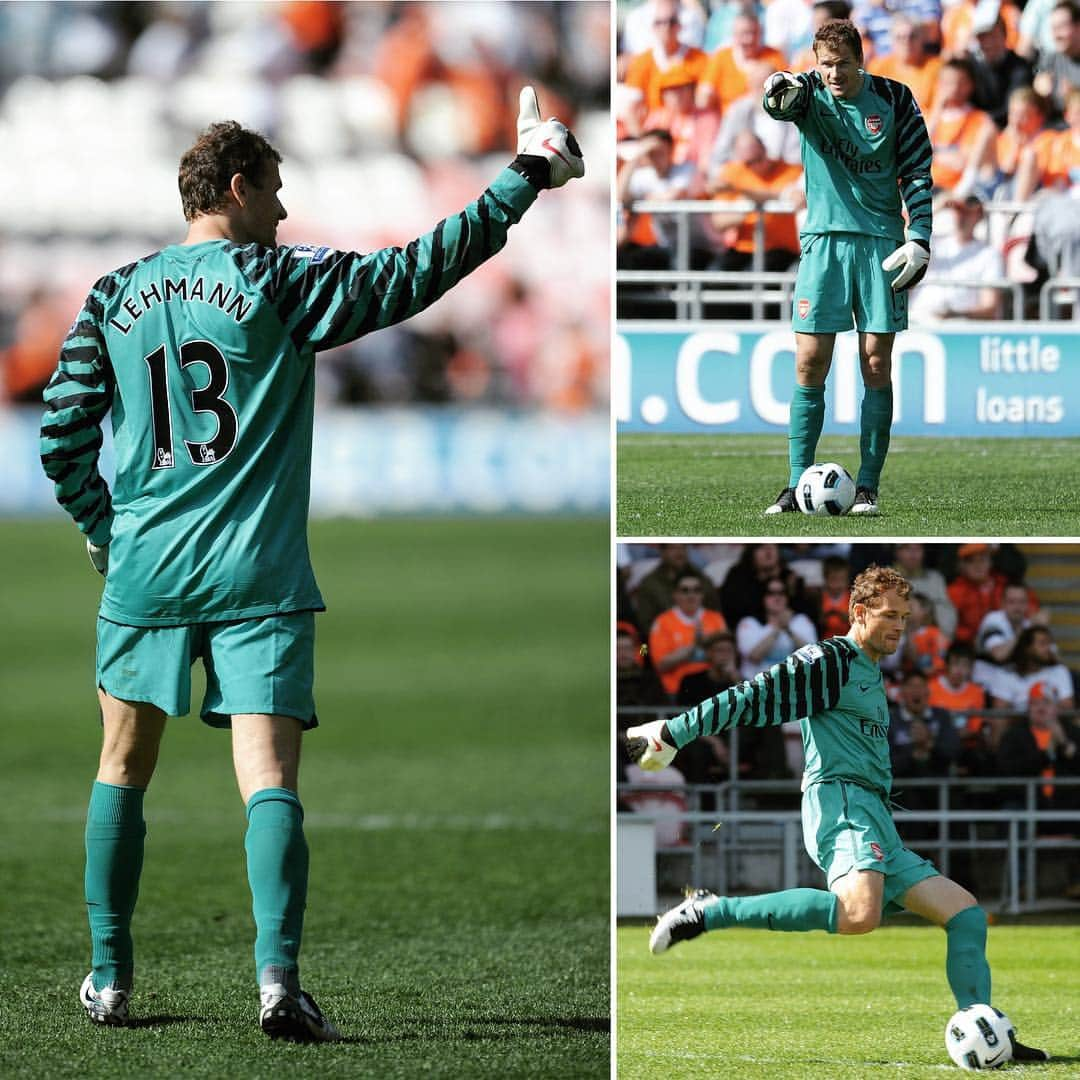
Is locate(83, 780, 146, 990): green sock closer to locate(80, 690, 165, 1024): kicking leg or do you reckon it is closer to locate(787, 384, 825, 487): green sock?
locate(80, 690, 165, 1024): kicking leg

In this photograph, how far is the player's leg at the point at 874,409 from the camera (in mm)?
3482

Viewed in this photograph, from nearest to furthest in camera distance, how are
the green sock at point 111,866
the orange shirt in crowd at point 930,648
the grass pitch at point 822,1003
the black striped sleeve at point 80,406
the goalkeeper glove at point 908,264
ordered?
the grass pitch at point 822,1003, the goalkeeper glove at point 908,264, the black striped sleeve at point 80,406, the green sock at point 111,866, the orange shirt in crowd at point 930,648

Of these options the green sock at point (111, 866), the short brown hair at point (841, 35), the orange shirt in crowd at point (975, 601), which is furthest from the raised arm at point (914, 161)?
the green sock at point (111, 866)

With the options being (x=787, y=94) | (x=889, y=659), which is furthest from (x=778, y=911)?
(x=889, y=659)

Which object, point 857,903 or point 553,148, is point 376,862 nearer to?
point 857,903

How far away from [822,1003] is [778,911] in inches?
14.7

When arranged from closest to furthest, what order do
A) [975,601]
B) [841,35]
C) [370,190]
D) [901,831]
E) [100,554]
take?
[841,35] → [100,554] → [975,601] → [901,831] → [370,190]

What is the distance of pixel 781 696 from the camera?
341cm

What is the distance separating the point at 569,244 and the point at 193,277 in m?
19.2

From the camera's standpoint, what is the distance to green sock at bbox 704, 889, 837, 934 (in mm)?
3416

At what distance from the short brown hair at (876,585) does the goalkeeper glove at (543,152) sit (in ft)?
2.99

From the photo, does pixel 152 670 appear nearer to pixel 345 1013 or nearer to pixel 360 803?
pixel 345 1013

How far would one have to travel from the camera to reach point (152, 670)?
144 inches

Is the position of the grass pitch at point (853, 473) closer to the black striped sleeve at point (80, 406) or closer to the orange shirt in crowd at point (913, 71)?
the orange shirt in crowd at point (913, 71)
